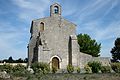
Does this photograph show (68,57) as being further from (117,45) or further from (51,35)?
(117,45)

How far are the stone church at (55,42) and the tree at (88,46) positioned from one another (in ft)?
59.2

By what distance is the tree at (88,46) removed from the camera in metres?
62.7

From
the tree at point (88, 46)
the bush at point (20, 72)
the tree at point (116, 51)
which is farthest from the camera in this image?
A: the tree at point (116, 51)

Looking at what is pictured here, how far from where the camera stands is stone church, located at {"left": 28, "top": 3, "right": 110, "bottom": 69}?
42812mm

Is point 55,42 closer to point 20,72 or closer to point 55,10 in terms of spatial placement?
point 55,10

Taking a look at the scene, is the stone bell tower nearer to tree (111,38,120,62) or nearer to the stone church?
the stone church

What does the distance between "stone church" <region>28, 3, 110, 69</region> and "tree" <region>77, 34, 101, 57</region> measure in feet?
59.2

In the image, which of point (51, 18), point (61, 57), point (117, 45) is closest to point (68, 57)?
point (61, 57)

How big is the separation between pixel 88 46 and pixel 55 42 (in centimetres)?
2081

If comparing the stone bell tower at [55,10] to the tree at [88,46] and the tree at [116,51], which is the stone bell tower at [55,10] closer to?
the tree at [88,46]

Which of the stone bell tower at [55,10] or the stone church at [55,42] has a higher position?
the stone bell tower at [55,10]

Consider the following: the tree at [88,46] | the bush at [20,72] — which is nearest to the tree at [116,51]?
the tree at [88,46]

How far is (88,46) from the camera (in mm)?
62969

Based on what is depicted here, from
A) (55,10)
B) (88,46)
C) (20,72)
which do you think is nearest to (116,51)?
(88,46)
